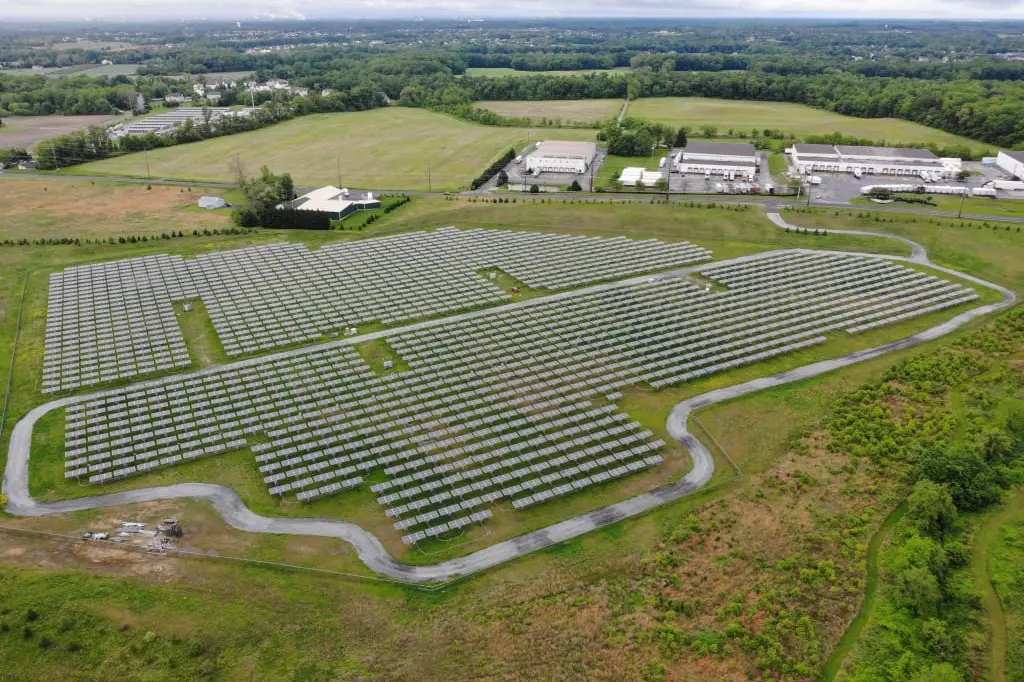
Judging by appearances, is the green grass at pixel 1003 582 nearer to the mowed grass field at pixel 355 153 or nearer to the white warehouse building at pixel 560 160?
the mowed grass field at pixel 355 153

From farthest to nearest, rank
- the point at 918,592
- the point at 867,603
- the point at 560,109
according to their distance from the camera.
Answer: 1. the point at 560,109
2. the point at 867,603
3. the point at 918,592

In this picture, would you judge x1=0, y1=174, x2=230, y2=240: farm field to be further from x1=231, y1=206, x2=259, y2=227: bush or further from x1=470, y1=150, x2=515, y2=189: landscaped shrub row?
x1=470, y1=150, x2=515, y2=189: landscaped shrub row

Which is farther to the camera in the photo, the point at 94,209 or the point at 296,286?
the point at 94,209

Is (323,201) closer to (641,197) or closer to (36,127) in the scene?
(641,197)

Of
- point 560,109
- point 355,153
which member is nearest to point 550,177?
point 355,153

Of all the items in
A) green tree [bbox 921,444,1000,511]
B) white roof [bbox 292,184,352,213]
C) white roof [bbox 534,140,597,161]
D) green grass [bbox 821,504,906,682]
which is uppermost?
white roof [bbox 534,140,597,161]

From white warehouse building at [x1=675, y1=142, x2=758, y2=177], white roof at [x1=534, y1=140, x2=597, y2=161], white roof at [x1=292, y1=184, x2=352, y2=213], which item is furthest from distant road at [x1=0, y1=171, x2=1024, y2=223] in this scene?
white roof at [x1=534, y1=140, x2=597, y2=161]

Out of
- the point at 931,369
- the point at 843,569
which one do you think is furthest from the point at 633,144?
the point at 843,569
